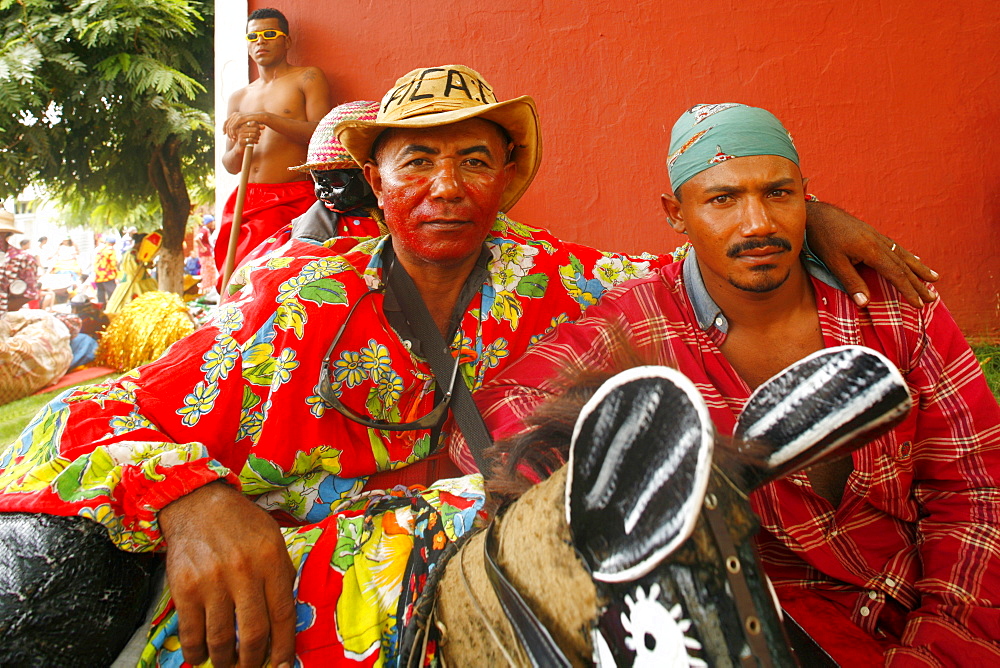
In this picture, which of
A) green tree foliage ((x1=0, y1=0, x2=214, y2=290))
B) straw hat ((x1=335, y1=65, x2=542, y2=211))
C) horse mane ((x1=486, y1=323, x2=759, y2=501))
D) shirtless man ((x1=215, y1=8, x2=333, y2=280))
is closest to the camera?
horse mane ((x1=486, y1=323, x2=759, y2=501))

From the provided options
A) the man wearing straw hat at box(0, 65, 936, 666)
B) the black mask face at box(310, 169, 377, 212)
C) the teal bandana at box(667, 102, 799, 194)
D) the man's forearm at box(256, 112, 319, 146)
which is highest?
the teal bandana at box(667, 102, 799, 194)

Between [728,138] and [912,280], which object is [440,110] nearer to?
[728,138]

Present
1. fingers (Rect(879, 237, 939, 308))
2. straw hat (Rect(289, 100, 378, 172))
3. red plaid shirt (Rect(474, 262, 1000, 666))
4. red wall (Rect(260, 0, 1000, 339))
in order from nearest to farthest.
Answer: red plaid shirt (Rect(474, 262, 1000, 666))
fingers (Rect(879, 237, 939, 308))
straw hat (Rect(289, 100, 378, 172))
red wall (Rect(260, 0, 1000, 339))

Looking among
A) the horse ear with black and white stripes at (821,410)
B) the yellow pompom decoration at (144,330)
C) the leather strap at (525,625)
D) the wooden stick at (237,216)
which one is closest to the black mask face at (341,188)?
the wooden stick at (237,216)

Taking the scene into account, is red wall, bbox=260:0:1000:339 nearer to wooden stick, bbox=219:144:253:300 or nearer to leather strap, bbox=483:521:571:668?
wooden stick, bbox=219:144:253:300

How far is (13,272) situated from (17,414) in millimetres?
3574

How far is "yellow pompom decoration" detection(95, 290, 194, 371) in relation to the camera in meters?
7.29

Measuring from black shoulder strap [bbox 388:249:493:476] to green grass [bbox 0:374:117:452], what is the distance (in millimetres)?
3916

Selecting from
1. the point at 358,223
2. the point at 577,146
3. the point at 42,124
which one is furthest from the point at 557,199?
the point at 42,124

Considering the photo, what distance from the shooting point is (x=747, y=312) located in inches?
75.9

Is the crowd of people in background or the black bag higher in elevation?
the black bag

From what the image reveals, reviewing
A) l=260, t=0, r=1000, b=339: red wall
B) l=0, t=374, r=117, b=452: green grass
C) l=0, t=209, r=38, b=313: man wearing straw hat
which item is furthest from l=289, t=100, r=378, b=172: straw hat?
l=0, t=209, r=38, b=313: man wearing straw hat

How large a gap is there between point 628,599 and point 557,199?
12.2 ft

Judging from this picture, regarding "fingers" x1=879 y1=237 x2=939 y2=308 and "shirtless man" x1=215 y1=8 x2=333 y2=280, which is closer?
"fingers" x1=879 y1=237 x2=939 y2=308
